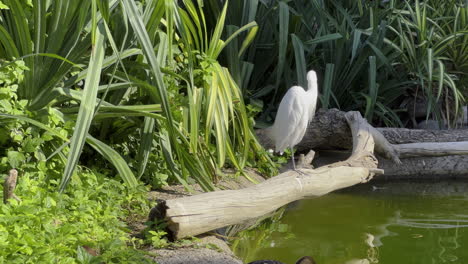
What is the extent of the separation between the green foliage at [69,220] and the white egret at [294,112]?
131 cm

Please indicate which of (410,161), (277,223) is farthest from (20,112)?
(410,161)

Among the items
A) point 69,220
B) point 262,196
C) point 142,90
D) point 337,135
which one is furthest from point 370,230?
point 69,220

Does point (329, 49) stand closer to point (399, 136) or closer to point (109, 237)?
point (399, 136)

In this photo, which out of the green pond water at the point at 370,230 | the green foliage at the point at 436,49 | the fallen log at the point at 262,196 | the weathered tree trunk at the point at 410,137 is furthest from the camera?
the green foliage at the point at 436,49

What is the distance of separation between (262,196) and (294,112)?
0.93 m

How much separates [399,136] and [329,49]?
1037mm

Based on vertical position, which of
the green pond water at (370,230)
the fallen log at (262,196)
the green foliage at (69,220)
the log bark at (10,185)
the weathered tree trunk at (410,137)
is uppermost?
the log bark at (10,185)

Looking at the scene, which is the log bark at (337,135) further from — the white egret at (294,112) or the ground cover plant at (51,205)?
the ground cover plant at (51,205)

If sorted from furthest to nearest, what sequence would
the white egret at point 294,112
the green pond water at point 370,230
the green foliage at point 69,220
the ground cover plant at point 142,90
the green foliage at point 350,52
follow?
the green foliage at point 350,52 → the white egret at point 294,112 → the green pond water at point 370,230 → the ground cover plant at point 142,90 → the green foliage at point 69,220

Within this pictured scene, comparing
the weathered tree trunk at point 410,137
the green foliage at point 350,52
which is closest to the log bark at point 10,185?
the green foliage at point 350,52

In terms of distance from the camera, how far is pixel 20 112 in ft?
8.93

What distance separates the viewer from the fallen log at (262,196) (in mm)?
2643

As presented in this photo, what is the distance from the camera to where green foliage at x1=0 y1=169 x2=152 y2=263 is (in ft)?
6.34

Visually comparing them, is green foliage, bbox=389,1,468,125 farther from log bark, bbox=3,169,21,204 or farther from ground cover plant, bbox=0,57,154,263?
log bark, bbox=3,169,21,204
